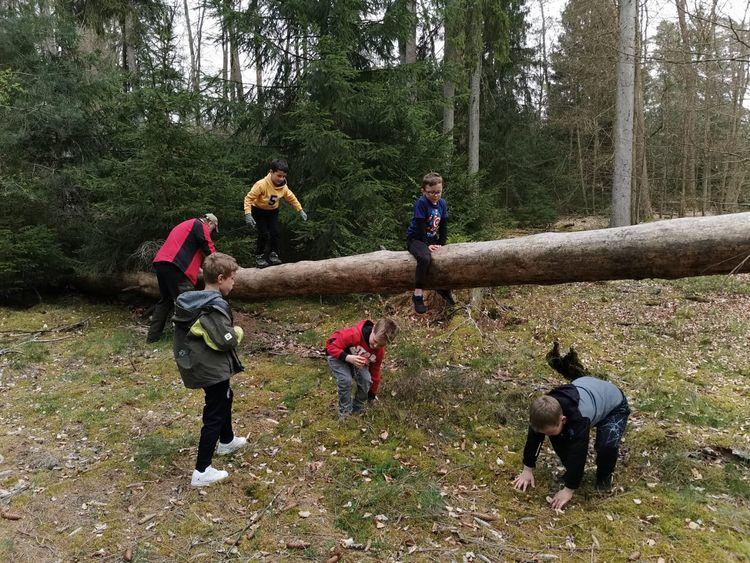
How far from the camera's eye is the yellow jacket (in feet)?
24.5

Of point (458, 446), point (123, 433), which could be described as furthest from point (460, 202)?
point (123, 433)

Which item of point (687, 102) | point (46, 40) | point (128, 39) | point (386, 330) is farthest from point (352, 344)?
point (687, 102)

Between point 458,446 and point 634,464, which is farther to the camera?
point 458,446

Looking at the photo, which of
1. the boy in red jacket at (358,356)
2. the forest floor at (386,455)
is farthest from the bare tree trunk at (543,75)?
the boy in red jacket at (358,356)

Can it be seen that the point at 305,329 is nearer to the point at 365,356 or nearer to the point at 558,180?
the point at 365,356

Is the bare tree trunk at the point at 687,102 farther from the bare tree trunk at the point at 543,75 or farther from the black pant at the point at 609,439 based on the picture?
the black pant at the point at 609,439

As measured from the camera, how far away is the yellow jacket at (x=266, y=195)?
747 centimetres

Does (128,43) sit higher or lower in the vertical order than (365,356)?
higher

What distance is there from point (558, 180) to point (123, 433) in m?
21.6

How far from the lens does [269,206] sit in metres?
7.70

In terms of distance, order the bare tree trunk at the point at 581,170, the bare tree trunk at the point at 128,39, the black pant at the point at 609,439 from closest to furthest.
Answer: the black pant at the point at 609,439 < the bare tree trunk at the point at 128,39 < the bare tree trunk at the point at 581,170

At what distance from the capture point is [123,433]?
4953 millimetres

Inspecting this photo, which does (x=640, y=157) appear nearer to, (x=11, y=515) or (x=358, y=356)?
(x=358, y=356)

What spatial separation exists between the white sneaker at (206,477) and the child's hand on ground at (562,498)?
2786 millimetres
